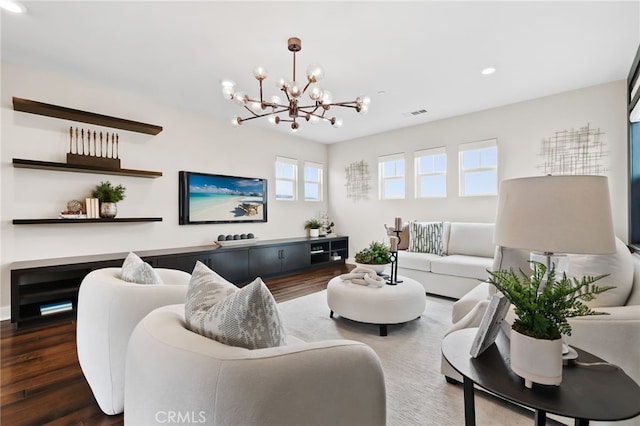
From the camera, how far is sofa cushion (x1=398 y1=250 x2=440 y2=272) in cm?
404

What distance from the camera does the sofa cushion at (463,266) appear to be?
3.54 meters

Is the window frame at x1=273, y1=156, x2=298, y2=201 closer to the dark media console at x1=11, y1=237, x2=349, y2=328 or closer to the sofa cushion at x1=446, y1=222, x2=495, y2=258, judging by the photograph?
the dark media console at x1=11, y1=237, x2=349, y2=328

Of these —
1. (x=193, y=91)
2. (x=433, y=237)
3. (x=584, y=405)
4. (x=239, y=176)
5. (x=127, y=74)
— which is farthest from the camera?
(x=239, y=176)

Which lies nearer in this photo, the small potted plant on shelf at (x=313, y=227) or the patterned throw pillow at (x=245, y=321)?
the patterned throw pillow at (x=245, y=321)

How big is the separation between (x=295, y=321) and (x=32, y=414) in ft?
6.40

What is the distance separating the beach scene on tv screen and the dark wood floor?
214 cm

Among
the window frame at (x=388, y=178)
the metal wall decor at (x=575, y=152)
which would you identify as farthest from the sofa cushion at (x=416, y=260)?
the metal wall decor at (x=575, y=152)

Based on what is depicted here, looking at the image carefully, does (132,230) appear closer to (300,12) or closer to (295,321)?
(295,321)

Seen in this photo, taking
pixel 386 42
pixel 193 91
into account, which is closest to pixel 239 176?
pixel 193 91

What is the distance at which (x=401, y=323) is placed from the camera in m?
2.86

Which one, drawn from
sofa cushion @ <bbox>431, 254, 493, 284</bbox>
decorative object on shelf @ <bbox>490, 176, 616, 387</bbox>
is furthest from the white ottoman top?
decorative object on shelf @ <bbox>490, 176, 616, 387</bbox>

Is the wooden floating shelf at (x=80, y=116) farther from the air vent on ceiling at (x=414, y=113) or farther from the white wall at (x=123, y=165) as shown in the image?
the air vent on ceiling at (x=414, y=113)

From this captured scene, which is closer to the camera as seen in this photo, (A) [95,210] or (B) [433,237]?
(A) [95,210]

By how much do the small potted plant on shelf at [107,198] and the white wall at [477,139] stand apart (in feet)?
13.9
